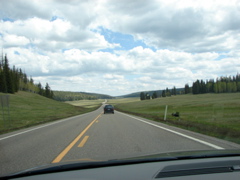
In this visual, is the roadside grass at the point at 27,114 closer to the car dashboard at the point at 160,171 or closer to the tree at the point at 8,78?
the car dashboard at the point at 160,171

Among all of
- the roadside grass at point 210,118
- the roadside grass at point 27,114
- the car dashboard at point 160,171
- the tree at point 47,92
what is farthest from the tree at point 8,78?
the car dashboard at point 160,171

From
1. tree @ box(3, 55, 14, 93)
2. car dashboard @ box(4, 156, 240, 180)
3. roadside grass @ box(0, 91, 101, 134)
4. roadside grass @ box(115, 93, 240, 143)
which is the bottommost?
roadside grass @ box(0, 91, 101, 134)

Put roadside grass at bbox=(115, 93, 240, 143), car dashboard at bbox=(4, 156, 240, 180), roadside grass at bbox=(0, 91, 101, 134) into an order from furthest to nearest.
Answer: roadside grass at bbox=(0, 91, 101, 134) → roadside grass at bbox=(115, 93, 240, 143) → car dashboard at bbox=(4, 156, 240, 180)

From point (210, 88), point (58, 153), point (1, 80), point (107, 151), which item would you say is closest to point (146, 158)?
point (107, 151)

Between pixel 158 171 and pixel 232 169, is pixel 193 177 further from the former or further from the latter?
pixel 232 169

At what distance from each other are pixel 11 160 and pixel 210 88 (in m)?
146

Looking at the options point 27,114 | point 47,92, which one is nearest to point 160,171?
point 27,114

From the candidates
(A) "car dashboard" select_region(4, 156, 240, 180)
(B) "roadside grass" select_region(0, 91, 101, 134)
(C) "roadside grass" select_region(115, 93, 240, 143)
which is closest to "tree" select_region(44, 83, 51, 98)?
(B) "roadside grass" select_region(0, 91, 101, 134)

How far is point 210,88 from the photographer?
461 ft

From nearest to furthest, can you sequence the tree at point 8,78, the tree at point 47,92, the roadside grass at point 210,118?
1. the roadside grass at point 210,118
2. the tree at point 8,78
3. the tree at point 47,92

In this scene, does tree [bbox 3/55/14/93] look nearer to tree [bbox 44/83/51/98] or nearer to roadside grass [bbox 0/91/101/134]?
roadside grass [bbox 0/91/101/134]

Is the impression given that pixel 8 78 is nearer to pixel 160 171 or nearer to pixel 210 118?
pixel 210 118

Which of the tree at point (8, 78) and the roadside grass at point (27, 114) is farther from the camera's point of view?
the tree at point (8, 78)

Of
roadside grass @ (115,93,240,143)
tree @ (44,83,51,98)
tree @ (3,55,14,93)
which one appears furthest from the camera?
tree @ (44,83,51,98)
